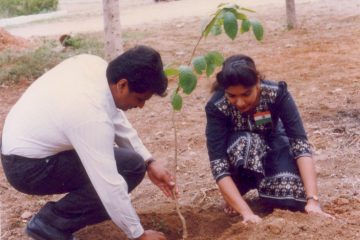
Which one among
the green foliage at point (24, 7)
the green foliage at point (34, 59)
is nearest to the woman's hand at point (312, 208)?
the green foliage at point (34, 59)

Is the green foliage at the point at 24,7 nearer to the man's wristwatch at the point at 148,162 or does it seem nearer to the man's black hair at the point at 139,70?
the man's wristwatch at the point at 148,162

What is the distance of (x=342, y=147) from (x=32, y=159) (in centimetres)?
221

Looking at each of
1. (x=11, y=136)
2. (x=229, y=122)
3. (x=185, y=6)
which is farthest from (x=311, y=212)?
(x=185, y=6)

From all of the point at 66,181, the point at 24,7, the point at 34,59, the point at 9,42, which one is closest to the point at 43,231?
the point at 66,181

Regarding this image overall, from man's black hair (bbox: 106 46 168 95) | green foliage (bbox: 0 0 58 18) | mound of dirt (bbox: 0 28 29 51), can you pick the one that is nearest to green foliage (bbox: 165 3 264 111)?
man's black hair (bbox: 106 46 168 95)

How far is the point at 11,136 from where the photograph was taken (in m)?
2.73

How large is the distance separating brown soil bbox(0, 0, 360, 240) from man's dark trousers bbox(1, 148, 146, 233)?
327 mm

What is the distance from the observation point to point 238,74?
2705 mm

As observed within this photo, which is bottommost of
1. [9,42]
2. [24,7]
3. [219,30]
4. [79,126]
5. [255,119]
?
[24,7]

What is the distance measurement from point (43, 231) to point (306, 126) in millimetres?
2420

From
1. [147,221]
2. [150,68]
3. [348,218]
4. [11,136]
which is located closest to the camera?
[150,68]

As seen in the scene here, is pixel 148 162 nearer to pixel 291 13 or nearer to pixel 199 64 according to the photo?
pixel 199 64

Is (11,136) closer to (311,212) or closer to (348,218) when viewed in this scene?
(311,212)

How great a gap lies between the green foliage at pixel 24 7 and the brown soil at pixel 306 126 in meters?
8.61
